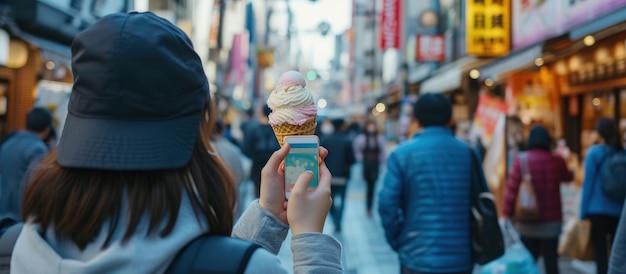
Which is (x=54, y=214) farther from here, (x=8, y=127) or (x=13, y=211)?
(x=8, y=127)

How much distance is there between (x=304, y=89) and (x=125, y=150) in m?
0.80

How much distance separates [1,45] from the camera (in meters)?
9.74

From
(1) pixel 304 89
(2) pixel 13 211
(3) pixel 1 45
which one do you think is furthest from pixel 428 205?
(3) pixel 1 45

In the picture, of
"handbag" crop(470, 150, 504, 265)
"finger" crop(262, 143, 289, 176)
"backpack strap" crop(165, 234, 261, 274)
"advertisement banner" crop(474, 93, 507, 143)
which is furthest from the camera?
"advertisement banner" crop(474, 93, 507, 143)

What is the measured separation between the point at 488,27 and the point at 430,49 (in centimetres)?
888

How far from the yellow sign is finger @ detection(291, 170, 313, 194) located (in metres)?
12.3

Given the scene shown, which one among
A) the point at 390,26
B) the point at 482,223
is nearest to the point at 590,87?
the point at 482,223

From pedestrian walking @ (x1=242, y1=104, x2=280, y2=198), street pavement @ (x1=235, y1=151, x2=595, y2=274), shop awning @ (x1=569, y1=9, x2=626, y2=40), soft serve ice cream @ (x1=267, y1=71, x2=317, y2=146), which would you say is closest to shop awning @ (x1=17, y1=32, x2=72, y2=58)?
street pavement @ (x1=235, y1=151, x2=595, y2=274)

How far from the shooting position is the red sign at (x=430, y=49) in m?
22.2

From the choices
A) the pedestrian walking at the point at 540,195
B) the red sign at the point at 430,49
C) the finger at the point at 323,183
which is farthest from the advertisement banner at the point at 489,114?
the red sign at the point at 430,49

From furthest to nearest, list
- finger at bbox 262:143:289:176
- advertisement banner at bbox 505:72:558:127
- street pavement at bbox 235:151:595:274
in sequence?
1. advertisement banner at bbox 505:72:558:127
2. street pavement at bbox 235:151:595:274
3. finger at bbox 262:143:289:176

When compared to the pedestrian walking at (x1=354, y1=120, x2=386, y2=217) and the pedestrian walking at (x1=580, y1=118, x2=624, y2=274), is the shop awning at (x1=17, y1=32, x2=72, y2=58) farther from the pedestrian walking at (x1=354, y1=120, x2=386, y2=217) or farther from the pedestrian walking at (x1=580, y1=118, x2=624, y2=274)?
the pedestrian walking at (x1=580, y1=118, x2=624, y2=274)

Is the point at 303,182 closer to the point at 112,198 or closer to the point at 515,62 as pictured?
the point at 112,198

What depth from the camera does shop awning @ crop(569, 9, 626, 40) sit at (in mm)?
6773
